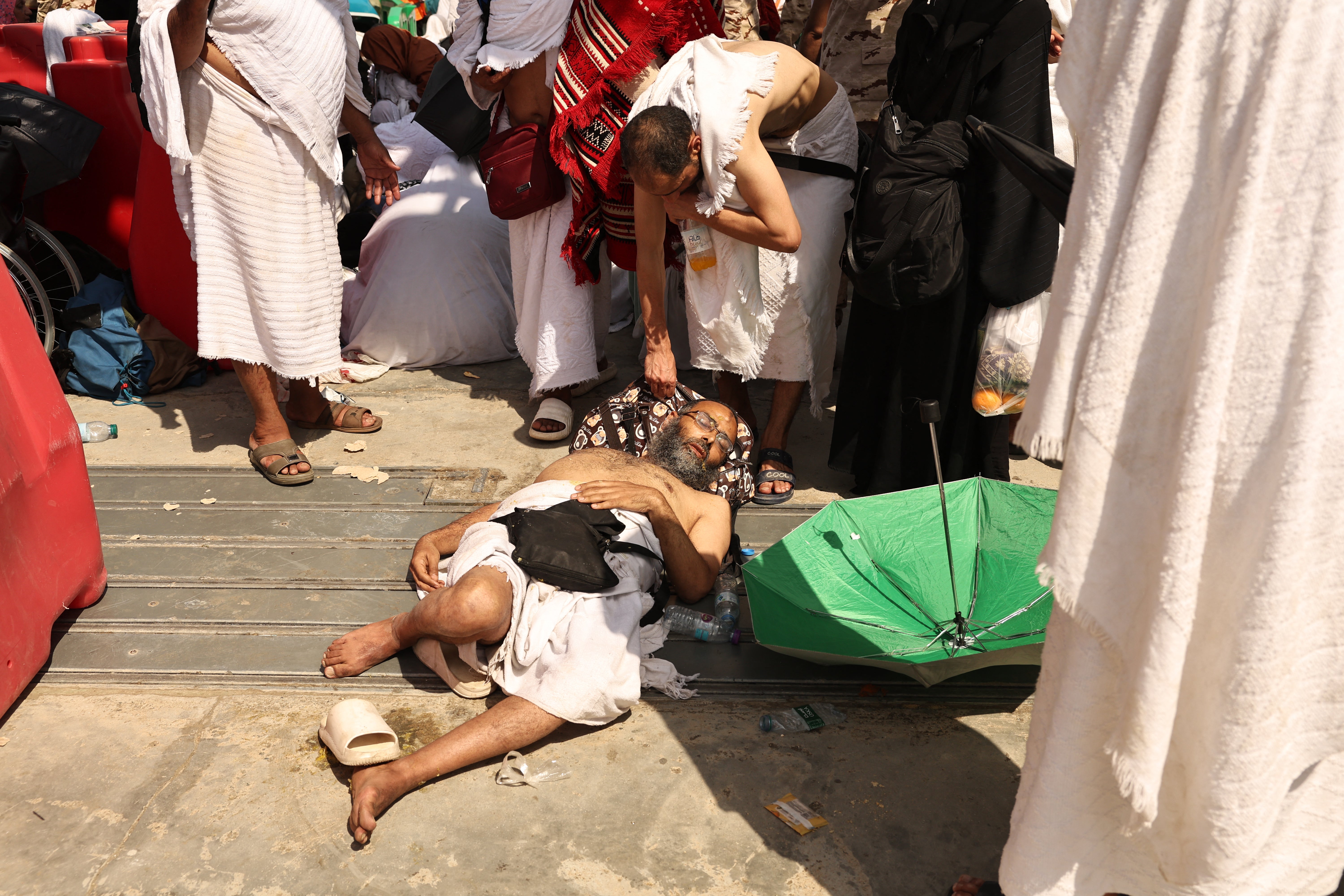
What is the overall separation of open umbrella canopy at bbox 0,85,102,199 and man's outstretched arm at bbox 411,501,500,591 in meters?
3.13

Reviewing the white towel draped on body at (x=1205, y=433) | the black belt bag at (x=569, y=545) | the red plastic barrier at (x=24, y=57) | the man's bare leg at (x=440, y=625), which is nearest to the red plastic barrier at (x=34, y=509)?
the man's bare leg at (x=440, y=625)

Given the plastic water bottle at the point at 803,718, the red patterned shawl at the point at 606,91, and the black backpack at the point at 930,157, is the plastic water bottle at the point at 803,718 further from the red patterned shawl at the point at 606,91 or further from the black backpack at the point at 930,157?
the red patterned shawl at the point at 606,91

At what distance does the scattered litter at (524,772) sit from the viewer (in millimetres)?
2311

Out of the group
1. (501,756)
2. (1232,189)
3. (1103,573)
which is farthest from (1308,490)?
(501,756)

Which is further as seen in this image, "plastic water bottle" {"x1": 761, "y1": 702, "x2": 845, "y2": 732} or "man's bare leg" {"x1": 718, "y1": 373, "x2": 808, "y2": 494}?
"man's bare leg" {"x1": 718, "y1": 373, "x2": 808, "y2": 494}

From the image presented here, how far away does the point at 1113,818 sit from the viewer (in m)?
1.58

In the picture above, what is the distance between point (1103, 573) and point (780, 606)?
4.07 feet

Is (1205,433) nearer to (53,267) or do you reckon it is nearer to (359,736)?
(359,736)

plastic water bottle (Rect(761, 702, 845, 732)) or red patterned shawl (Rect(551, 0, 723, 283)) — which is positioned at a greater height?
red patterned shawl (Rect(551, 0, 723, 283))

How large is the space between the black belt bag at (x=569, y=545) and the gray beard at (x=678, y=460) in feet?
1.84

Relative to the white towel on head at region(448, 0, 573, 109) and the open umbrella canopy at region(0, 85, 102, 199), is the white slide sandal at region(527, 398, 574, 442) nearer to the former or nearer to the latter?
the white towel on head at region(448, 0, 573, 109)

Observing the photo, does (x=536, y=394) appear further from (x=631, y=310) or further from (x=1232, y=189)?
(x=1232, y=189)

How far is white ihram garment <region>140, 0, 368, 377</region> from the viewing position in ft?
11.5

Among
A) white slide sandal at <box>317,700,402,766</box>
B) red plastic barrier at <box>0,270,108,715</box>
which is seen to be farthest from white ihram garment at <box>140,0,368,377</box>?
white slide sandal at <box>317,700,402,766</box>
